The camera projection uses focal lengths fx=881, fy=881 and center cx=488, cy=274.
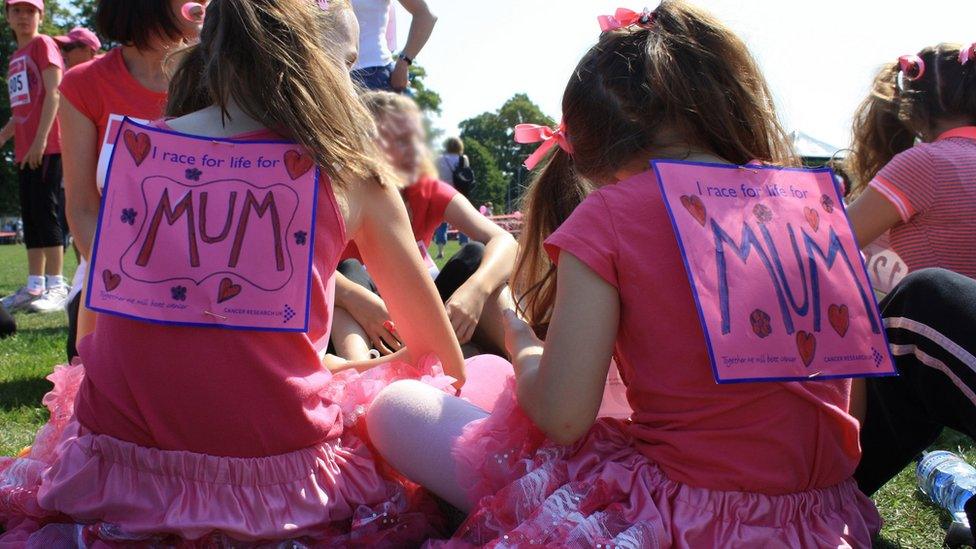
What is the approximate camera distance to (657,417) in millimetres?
1495

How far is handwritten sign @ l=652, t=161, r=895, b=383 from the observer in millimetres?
1396

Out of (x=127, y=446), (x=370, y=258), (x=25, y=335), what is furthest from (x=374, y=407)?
(x=25, y=335)

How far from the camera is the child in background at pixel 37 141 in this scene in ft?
19.8

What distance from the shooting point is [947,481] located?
2.08 m

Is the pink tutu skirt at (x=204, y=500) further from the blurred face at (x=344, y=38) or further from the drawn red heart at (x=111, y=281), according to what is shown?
the blurred face at (x=344, y=38)

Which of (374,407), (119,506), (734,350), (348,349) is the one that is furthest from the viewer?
(348,349)

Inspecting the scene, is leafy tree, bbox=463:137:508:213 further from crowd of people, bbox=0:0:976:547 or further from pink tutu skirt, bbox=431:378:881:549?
pink tutu skirt, bbox=431:378:881:549

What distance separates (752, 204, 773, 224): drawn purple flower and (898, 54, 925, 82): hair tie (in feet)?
5.36

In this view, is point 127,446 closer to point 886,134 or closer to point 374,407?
point 374,407

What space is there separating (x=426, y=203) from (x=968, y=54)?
1819 millimetres

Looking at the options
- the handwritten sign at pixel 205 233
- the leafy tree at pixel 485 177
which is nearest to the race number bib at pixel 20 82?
the leafy tree at pixel 485 177

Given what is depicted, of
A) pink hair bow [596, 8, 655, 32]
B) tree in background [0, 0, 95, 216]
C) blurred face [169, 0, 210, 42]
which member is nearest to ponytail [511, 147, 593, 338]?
pink hair bow [596, 8, 655, 32]

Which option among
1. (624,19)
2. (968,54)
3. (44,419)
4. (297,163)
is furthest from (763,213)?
(44,419)

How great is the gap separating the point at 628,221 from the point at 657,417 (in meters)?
0.34
